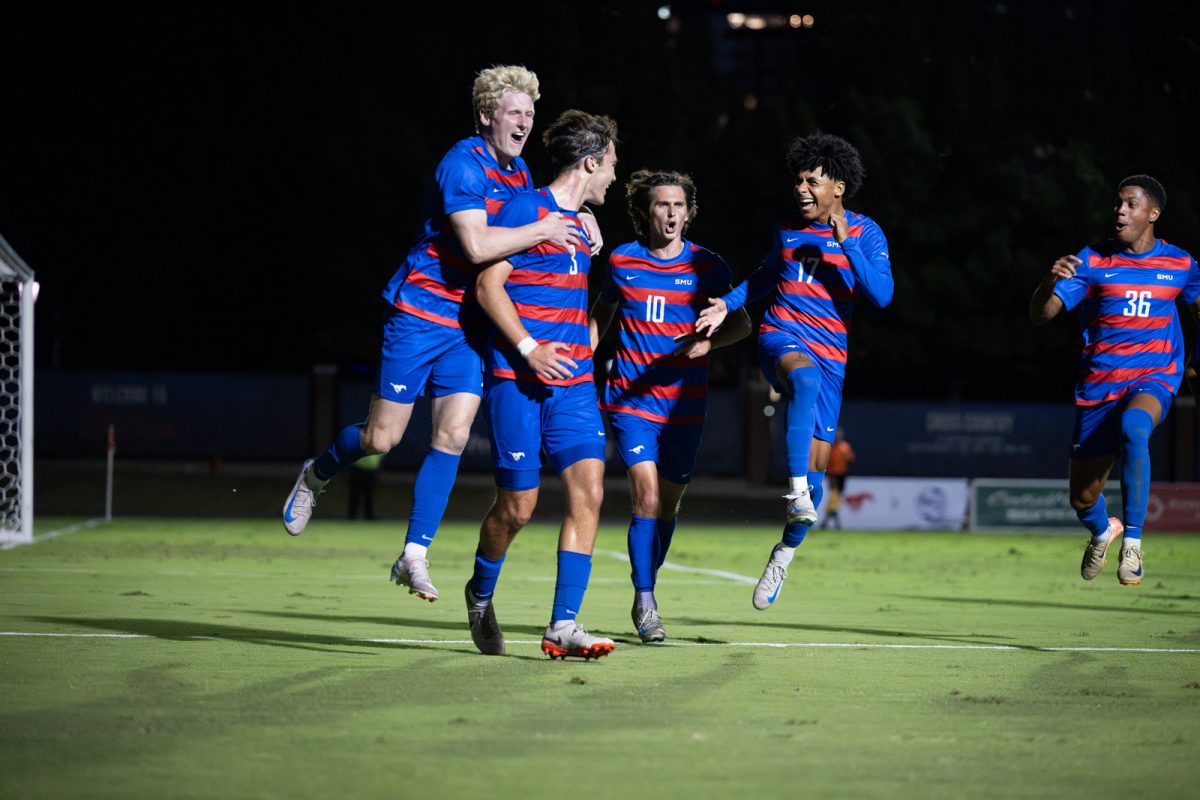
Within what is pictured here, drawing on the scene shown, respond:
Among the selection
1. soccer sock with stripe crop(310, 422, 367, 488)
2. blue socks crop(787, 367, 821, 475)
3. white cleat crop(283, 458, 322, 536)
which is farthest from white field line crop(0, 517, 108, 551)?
blue socks crop(787, 367, 821, 475)

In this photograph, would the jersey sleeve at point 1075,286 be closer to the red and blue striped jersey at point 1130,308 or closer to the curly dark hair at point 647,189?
the red and blue striped jersey at point 1130,308

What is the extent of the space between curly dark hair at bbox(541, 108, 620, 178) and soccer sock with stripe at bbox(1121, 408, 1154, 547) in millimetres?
3723

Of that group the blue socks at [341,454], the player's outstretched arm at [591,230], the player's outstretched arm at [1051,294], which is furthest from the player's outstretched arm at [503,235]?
the player's outstretched arm at [1051,294]

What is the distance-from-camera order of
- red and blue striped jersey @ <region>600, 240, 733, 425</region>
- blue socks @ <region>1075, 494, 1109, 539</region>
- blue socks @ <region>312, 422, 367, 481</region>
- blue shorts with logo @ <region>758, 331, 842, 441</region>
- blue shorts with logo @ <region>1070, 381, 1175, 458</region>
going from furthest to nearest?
1. blue socks @ <region>1075, 494, 1109, 539</region>
2. blue shorts with logo @ <region>1070, 381, 1175, 458</region>
3. blue shorts with logo @ <region>758, 331, 842, 441</region>
4. red and blue striped jersey @ <region>600, 240, 733, 425</region>
5. blue socks @ <region>312, 422, 367, 481</region>

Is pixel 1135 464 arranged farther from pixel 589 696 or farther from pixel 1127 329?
pixel 589 696

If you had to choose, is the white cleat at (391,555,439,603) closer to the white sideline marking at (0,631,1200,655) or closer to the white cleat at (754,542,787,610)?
the white sideline marking at (0,631,1200,655)

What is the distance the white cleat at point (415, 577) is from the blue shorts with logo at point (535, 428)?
573 millimetres

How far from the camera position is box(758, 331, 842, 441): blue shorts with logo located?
9.12m

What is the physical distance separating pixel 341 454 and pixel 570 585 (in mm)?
1728

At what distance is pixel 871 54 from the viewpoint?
1460 inches

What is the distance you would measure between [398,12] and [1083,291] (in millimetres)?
30857

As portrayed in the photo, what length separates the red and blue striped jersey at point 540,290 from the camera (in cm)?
746

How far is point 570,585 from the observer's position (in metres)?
7.51

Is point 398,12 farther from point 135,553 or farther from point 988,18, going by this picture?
point 135,553
